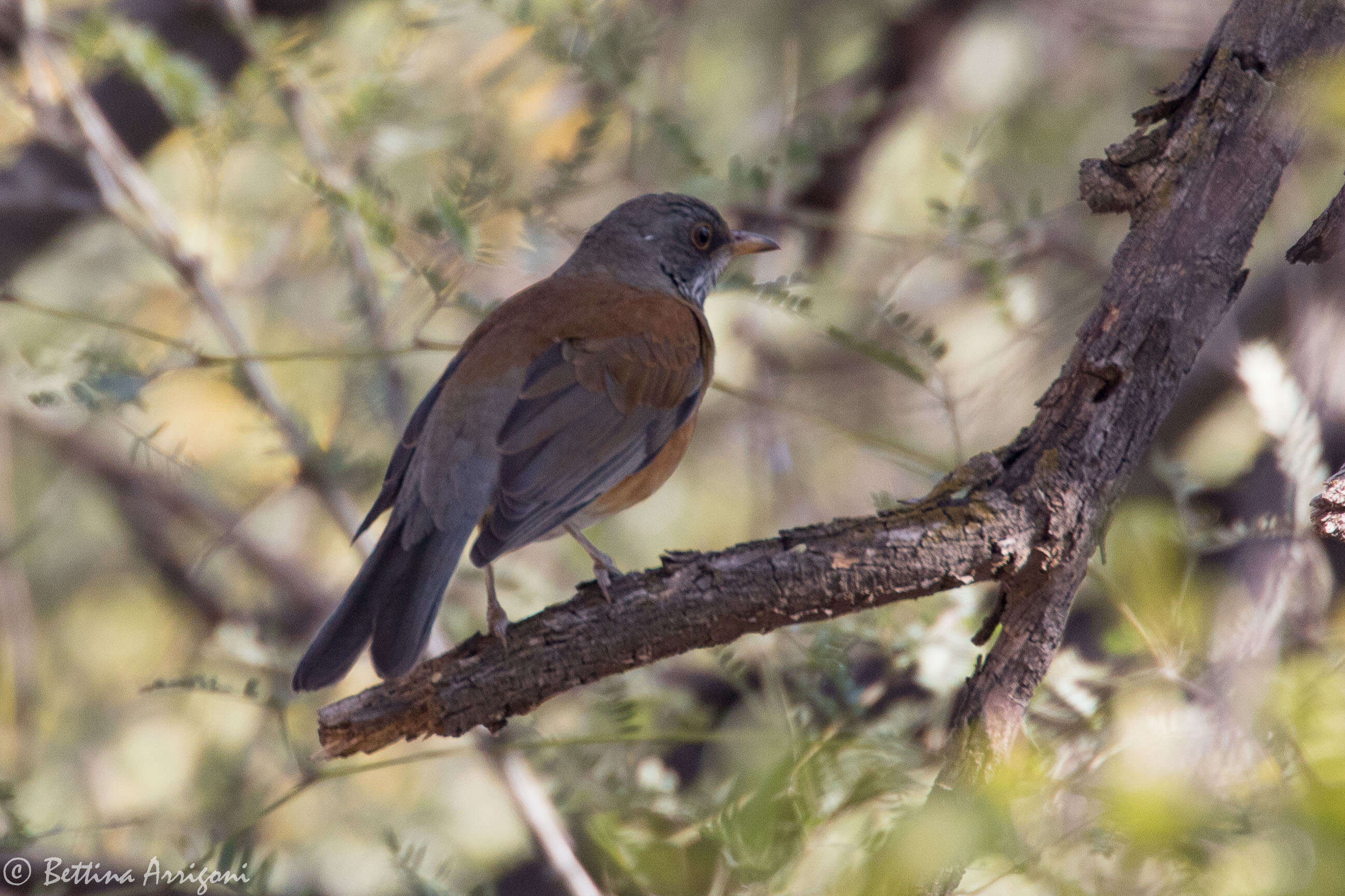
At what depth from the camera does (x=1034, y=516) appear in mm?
2691

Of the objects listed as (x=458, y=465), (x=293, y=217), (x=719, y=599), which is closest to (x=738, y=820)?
(x=719, y=599)

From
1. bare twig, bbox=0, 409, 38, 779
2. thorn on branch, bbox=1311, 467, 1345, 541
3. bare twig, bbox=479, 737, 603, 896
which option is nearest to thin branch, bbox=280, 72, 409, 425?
bare twig, bbox=479, 737, 603, 896

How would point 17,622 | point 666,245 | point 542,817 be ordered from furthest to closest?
1. point 17,622
2. point 666,245
3. point 542,817

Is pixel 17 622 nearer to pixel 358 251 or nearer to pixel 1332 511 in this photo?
pixel 358 251

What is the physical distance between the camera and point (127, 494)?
6.88 metres

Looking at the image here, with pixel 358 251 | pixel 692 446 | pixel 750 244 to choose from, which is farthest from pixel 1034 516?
pixel 692 446

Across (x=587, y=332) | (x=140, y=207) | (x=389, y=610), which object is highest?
(x=140, y=207)

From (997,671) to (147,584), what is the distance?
6.01 metres

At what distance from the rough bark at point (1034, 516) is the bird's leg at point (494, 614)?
0.17ft

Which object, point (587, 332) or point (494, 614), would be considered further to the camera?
point (587, 332)

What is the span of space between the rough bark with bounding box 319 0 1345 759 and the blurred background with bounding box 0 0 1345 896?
0.39 meters

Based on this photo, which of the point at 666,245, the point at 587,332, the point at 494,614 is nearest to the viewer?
the point at 494,614

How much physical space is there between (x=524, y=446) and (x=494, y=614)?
27.5 inches

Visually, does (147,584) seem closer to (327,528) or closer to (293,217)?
(327,528)
